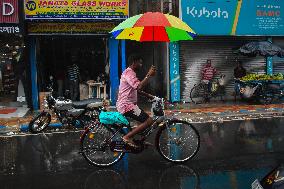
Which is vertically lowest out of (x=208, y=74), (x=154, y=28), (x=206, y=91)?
(x=206, y=91)

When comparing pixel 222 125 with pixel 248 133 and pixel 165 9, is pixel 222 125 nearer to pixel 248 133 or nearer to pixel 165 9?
pixel 248 133

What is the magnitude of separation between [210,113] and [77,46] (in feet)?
22.2

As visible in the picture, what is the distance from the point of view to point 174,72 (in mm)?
18203

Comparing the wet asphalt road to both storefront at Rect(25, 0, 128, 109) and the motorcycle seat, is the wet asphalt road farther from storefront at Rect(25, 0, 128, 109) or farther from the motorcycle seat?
storefront at Rect(25, 0, 128, 109)

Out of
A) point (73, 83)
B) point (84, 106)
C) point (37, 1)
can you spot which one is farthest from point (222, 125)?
point (37, 1)

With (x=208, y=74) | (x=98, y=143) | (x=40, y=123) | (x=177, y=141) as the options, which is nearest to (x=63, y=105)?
(x=40, y=123)

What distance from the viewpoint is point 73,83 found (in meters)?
17.2

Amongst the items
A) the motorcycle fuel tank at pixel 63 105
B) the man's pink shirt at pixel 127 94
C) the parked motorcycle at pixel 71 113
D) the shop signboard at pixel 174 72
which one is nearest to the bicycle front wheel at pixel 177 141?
the man's pink shirt at pixel 127 94

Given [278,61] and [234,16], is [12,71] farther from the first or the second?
[278,61]

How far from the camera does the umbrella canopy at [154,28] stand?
7680 millimetres

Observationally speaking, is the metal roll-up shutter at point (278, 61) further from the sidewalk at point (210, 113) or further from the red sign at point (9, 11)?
the red sign at point (9, 11)

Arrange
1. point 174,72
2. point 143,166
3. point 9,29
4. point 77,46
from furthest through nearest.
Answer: point 174,72
point 77,46
point 9,29
point 143,166

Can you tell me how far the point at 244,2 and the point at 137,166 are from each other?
13700 millimetres

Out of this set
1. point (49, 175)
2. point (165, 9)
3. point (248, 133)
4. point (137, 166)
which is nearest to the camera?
point (49, 175)
